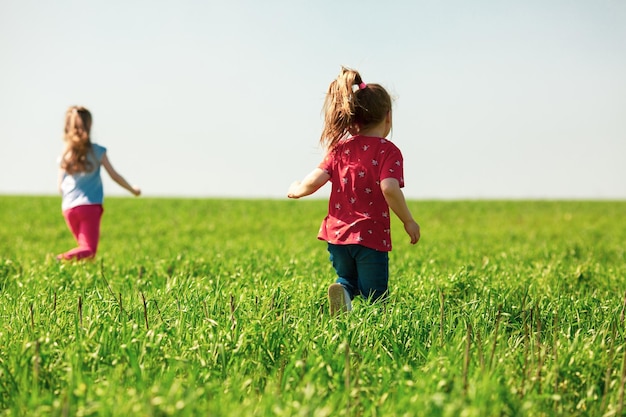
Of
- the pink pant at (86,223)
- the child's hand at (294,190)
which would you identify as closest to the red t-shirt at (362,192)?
the child's hand at (294,190)

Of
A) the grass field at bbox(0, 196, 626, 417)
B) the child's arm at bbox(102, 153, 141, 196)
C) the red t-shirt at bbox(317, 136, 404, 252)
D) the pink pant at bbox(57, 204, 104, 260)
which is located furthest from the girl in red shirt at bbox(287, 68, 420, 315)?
the pink pant at bbox(57, 204, 104, 260)

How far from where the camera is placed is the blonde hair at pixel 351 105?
4.84 metres

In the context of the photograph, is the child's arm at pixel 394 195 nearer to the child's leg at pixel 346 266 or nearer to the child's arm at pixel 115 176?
the child's leg at pixel 346 266

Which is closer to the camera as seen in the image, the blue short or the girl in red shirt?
the girl in red shirt

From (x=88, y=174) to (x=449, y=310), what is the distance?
5229mm

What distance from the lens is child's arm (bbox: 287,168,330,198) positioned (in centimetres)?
494

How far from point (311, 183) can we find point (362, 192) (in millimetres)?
395

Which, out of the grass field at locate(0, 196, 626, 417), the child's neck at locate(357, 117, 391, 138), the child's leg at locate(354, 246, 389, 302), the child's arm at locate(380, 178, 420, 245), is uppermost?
the child's neck at locate(357, 117, 391, 138)

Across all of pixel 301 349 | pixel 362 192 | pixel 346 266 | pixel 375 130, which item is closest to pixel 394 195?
pixel 362 192

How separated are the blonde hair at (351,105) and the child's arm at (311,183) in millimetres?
238

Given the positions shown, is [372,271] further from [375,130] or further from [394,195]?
[375,130]

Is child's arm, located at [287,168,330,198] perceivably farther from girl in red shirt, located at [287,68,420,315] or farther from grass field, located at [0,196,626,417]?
grass field, located at [0,196,626,417]

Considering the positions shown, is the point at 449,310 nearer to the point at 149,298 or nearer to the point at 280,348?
the point at 280,348

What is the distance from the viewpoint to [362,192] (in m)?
4.86
